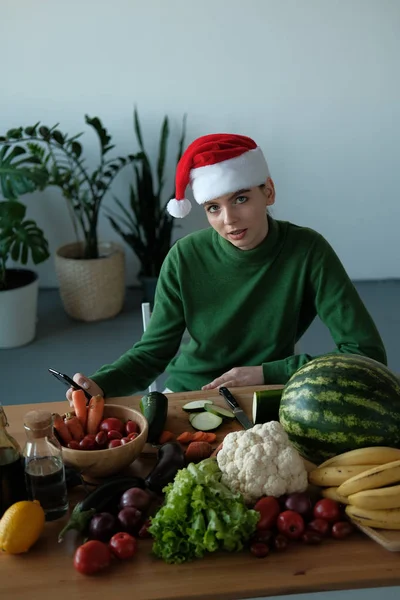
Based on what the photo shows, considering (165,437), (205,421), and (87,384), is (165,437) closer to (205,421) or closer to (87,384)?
(205,421)

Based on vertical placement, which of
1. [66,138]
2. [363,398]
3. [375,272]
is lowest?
[375,272]

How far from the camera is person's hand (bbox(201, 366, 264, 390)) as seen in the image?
1.94 metres

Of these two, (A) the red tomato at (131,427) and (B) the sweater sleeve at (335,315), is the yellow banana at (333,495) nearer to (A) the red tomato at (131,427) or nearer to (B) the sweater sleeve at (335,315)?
(A) the red tomato at (131,427)

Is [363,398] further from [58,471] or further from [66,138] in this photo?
[66,138]

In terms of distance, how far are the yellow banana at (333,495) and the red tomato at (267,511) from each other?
105mm

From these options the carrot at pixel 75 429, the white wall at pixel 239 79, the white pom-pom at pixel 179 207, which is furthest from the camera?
the white wall at pixel 239 79

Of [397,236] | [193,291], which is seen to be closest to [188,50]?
[397,236]

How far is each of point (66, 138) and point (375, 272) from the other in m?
2.12

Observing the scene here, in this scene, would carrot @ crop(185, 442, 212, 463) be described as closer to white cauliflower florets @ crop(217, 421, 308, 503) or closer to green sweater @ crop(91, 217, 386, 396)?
white cauliflower florets @ crop(217, 421, 308, 503)

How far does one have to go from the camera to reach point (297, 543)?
1310mm

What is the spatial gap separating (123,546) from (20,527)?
0.18 m

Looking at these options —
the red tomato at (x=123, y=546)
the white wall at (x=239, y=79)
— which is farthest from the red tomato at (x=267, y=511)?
the white wall at (x=239, y=79)

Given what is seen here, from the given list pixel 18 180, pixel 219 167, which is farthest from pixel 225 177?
pixel 18 180

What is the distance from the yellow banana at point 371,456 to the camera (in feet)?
4.53
